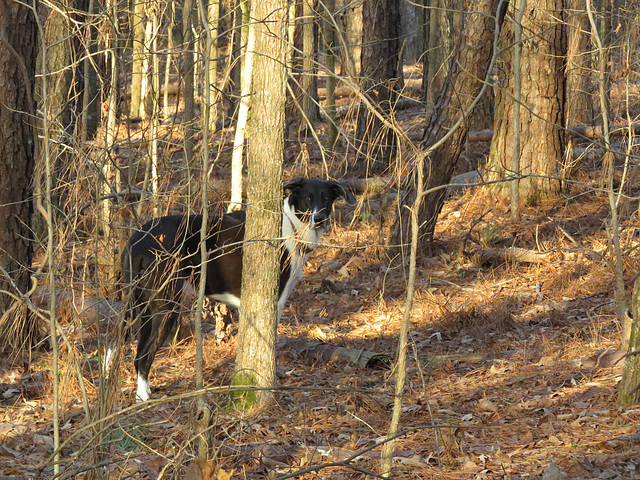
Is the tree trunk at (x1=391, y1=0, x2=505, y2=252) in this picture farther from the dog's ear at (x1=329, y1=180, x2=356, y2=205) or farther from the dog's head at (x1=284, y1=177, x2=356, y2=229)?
the dog's head at (x1=284, y1=177, x2=356, y2=229)

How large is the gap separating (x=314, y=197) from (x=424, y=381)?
3.17m

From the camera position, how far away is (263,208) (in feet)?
16.8

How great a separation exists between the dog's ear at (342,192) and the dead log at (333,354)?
1486mm

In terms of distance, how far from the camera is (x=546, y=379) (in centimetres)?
571

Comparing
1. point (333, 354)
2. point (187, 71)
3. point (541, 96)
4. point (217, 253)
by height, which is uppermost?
point (541, 96)

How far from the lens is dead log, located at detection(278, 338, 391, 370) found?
654 cm

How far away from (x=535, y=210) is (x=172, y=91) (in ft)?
51.9

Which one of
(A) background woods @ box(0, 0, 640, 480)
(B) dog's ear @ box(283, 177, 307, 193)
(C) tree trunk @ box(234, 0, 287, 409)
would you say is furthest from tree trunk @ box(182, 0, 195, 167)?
(B) dog's ear @ box(283, 177, 307, 193)

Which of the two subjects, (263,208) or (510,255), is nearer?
(263,208)

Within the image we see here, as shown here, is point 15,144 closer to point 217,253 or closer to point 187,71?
point 217,253

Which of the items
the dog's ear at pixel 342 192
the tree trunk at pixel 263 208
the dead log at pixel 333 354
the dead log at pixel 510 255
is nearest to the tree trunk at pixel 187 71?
the tree trunk at pixel 263 208

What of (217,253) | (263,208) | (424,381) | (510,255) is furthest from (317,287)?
(424,381)

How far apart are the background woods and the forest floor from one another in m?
0.03

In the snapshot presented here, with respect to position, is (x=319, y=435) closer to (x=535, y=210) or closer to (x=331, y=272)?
(x=331, y=272)
